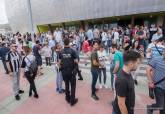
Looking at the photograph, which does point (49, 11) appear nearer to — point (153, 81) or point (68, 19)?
point (68, 19)

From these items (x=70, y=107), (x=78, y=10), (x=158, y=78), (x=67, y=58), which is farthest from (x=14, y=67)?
(x=78, y=10)

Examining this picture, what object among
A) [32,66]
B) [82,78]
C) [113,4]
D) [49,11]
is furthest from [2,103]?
[49,11]

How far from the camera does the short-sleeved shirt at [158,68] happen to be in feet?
11.1

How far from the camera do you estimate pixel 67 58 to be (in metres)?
4.79

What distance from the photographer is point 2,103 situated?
5.77m

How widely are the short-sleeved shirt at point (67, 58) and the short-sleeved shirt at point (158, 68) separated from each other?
6.73 ft

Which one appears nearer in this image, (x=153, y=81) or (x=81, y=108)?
(x=153, y=81)

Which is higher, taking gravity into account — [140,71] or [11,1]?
[11,1]

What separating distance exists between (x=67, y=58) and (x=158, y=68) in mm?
2270

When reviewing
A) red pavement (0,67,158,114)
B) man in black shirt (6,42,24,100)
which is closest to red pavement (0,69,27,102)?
red pavement (0,67,158,114)

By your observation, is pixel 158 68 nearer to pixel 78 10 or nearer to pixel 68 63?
pixel 68 63

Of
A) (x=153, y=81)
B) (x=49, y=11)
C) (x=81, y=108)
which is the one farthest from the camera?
(x=49, y=11)

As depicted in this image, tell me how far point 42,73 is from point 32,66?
3162mm

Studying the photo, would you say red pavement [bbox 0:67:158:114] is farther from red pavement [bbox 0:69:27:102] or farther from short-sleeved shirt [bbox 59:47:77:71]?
short-sleeved shirt [bbox 59:47:77:71]
